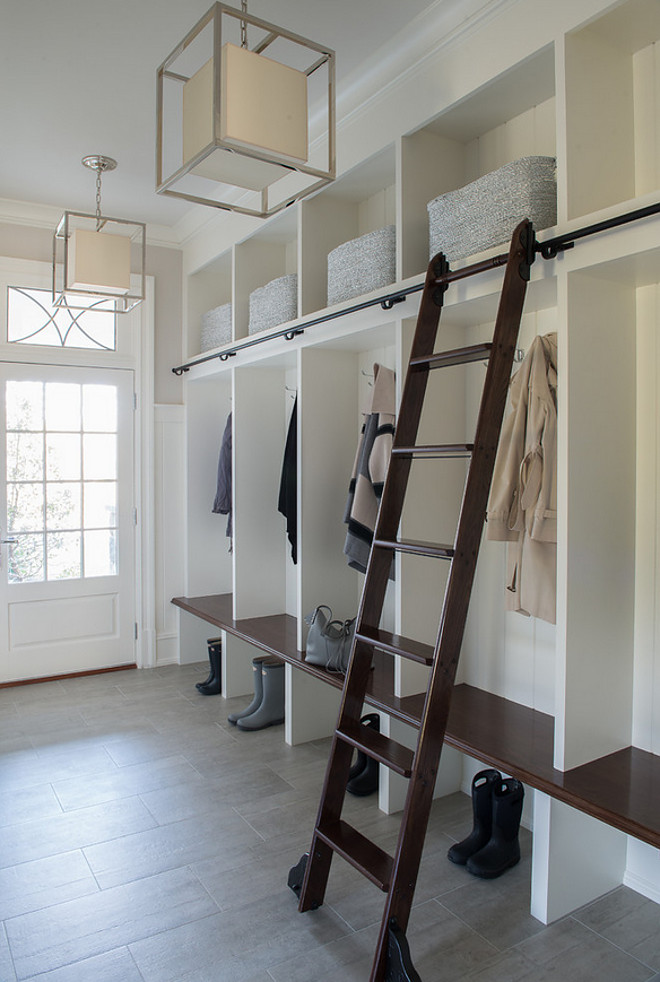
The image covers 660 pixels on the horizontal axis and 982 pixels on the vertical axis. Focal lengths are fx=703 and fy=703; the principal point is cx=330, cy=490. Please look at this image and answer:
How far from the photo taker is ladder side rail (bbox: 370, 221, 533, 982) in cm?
192

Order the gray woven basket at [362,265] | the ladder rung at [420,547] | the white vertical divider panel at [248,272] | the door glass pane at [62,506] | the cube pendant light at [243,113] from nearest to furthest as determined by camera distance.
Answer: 1. the cube pendant light at [243,113]
2. the ladder rung at [420,547]
3. the gray woven basket at [362,265]
4. the white vertical divider panel at [248,272]
5. the door glass pane at [62,506]

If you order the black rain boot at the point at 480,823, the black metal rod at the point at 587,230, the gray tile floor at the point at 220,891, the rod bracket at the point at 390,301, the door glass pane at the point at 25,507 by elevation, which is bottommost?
the gray tile floor at the point at 220,891

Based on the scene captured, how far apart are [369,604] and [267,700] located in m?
1.80

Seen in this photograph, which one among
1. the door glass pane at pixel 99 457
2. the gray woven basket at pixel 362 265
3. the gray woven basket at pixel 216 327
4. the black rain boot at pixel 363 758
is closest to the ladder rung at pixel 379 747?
the black rain boot at pixel 363 758

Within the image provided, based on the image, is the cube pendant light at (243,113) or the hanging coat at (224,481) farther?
the hanging coat at (224,481)

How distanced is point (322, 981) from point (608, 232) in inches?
89.4

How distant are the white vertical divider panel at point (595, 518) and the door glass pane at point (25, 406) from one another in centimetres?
359

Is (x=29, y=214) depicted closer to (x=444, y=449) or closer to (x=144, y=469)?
(x=144, y=469)

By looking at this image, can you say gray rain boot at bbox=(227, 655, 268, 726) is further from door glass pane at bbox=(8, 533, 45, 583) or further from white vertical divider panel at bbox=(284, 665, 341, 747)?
door glass pane at bbox=(8, 533, 45, 583)

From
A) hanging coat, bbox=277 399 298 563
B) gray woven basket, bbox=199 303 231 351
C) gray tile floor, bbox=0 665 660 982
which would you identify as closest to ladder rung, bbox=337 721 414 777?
gray tile floor, bbox=0 665 660 982

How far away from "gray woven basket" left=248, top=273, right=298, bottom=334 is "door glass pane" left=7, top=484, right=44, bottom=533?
185cm

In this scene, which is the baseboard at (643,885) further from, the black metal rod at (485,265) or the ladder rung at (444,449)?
the black metal rod at (485,265)

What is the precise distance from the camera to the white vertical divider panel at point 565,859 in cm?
219

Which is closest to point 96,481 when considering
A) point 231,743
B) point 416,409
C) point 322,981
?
point 231,743
